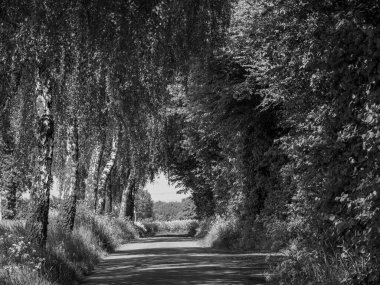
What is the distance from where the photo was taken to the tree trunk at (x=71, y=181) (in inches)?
617

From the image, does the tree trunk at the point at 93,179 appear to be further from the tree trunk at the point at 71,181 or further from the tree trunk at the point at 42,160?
the tree trunk at the point at 42,160

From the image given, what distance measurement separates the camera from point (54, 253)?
430 inches

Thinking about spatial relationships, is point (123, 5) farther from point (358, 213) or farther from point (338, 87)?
point (358, 213)

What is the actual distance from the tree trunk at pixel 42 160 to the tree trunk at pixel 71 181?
4363mm

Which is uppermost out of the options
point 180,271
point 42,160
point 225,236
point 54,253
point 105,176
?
point 105,176

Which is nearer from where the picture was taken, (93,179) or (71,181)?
(71,181)

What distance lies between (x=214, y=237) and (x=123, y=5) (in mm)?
19550

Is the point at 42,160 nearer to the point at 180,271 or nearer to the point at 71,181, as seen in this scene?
the point at 180,271

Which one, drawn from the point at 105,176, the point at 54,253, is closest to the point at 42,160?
the point at 54,253

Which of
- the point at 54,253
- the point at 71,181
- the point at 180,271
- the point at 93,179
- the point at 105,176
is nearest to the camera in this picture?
the point at 54,253

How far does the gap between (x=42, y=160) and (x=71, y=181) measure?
5.33 meters

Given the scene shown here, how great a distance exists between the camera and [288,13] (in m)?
10.2

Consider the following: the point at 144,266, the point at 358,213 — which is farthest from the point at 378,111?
the point at 144,266

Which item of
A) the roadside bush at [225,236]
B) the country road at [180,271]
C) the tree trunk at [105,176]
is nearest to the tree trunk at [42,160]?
the country road at [180,271]
